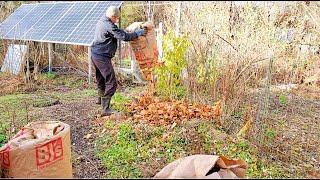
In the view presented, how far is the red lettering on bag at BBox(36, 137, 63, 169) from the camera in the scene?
10.4 ft

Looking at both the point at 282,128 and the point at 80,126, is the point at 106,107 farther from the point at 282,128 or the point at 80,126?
the point at 282,128

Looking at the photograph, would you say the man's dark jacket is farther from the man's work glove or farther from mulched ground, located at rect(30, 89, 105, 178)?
mulched ground, located at rect(30, 89, 105, 178)

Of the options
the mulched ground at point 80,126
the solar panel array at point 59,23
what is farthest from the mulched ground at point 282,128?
the solar panel array at point 59,23

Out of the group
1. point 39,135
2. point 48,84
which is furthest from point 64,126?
point 48,84

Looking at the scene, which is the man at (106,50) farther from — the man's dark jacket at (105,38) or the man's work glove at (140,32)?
the man's work glove at (140,32)

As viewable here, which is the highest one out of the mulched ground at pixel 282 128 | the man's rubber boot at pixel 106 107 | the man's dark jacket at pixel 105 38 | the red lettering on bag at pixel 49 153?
the man's dark jacket at pixel 105 38

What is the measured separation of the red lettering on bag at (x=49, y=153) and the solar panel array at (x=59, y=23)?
488 cm

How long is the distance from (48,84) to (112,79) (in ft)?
11.1

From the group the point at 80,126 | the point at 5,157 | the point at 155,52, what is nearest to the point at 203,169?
the point at 5,157

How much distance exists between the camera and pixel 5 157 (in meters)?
3.26

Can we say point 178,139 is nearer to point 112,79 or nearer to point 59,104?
point 112,79

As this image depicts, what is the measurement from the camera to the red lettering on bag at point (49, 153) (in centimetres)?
316

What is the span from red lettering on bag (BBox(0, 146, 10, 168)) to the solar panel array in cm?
482

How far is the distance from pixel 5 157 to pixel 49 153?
1.35 feet
